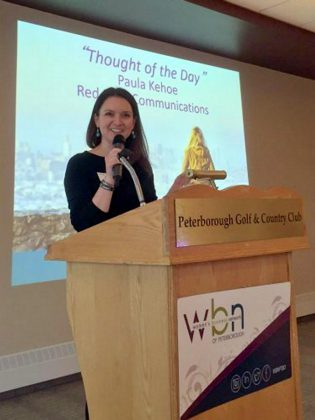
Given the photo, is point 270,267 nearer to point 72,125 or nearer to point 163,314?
point 163,314

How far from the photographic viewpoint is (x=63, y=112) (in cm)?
334

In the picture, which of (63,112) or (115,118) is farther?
(63,112)

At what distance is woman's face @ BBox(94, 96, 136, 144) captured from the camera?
1809mm

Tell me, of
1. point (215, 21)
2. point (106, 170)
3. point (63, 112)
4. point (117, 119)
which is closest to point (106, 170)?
point (106, 170)

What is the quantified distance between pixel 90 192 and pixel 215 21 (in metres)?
2.54

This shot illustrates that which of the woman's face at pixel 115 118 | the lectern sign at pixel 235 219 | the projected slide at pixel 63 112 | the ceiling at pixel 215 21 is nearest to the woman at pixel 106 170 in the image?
the woman's face at pixel 115 118

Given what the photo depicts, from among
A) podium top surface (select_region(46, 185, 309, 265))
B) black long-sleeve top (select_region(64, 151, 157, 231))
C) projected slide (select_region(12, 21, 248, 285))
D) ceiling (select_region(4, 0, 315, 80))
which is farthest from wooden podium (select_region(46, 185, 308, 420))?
ceiling (select_region(4, 0, 315, 80))

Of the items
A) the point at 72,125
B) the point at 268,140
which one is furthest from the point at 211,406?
the point at 268,140

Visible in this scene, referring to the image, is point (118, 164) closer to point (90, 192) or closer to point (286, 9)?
point (90, 192)

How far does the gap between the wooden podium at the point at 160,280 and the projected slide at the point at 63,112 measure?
2058 millimetres

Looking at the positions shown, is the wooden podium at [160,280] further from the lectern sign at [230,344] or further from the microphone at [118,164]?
the microphone at [118,164]

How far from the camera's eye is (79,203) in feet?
5.08

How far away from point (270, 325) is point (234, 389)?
0.18 meters

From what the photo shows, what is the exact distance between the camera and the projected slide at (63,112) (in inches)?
125
